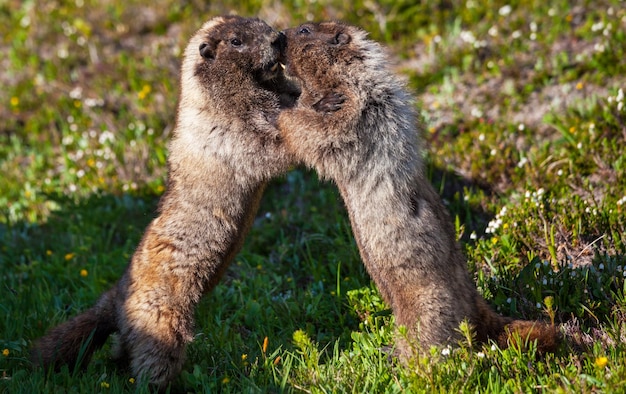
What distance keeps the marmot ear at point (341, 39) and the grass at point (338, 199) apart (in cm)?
84

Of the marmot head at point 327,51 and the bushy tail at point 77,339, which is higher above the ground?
the marmot head at point 327,51

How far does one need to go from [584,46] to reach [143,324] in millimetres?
5744

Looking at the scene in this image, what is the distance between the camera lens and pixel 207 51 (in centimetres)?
616

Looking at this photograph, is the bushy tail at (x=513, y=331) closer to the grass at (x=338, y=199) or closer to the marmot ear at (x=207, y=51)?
the grass at (x=338, y=199)

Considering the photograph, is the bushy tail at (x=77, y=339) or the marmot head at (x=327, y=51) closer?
the marmot head at (x=327, y=51)

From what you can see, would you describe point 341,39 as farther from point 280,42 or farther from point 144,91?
point 144,91

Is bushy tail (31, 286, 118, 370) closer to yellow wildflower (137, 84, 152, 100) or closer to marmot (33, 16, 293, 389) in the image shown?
marmot (33, 16, 293, 389)

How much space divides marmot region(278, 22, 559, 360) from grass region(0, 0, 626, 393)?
22cm

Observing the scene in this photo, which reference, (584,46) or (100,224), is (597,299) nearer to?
(584,46)

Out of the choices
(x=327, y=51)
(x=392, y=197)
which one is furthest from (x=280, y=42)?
(x=392, y=197)

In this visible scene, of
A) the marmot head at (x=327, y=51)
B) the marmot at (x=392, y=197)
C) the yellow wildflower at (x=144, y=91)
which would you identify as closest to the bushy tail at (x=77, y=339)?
the marmot at (x=392, y=197)

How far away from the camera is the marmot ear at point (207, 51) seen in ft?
20.2

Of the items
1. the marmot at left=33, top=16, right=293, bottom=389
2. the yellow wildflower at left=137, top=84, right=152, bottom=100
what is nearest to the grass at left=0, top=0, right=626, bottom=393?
the yellow wildflower at left=137, top=84, right=152, bottom=100

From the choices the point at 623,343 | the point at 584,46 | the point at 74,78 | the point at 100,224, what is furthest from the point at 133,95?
the point at 623,343
